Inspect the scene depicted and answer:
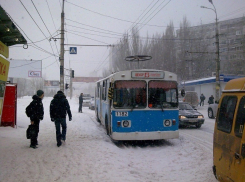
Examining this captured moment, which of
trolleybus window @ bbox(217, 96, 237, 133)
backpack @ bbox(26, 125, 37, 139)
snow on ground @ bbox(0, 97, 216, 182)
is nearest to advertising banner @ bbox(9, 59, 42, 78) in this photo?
snow on ground @ bbox(0, 97, 216, 182)

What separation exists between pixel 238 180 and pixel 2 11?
7847 millimetres

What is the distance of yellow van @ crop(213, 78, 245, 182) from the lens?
13.3 ft

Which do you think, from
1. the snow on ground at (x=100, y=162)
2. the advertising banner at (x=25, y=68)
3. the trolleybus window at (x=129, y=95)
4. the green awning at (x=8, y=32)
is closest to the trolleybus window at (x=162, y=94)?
the trolleybus window at (x=129, y=95)

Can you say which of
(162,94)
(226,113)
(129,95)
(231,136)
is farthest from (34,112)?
(231,136)

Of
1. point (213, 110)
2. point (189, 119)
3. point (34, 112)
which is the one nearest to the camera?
point (34, 112)

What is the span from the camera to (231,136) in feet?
14.4

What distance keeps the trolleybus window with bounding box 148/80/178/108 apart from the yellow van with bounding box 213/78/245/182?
14.8 ft

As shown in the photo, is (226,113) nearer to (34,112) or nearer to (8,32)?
(34,112)

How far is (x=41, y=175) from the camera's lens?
5.48 metres

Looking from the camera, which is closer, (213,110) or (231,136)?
(231,136)

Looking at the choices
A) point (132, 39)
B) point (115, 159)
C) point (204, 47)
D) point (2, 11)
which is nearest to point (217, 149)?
point (115, 159)

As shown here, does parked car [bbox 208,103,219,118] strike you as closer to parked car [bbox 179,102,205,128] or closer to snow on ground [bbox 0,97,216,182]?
parked car [bbox 179,102,205,128]

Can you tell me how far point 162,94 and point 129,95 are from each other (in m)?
1.27

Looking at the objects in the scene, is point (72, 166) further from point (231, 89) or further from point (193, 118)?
point (193, 118)
